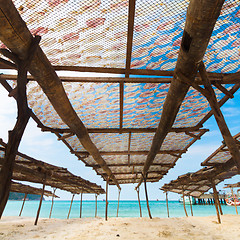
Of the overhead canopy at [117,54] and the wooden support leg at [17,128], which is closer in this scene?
the wooden support leg at [17,128]

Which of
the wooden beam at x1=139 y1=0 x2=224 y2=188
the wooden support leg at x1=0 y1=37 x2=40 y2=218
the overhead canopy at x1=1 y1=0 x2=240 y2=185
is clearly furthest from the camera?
the overhead canopy at x1=1 y1=0 x2=240 y2=185

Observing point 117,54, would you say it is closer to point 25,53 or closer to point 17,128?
point 25,53

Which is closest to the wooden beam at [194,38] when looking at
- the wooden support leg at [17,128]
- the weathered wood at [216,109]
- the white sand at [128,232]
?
the weathered wood at [216,109]

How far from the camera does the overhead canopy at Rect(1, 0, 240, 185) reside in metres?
2.65

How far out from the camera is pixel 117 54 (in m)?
3.29

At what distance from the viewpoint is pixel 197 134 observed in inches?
245

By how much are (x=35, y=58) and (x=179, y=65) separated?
1.89 metres

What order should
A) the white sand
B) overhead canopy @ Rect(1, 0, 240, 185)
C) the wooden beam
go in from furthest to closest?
the white sand
overhead canopy @ Rect(1, 0, 240, 185)
the wooden beam

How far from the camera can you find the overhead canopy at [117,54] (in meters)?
2.65

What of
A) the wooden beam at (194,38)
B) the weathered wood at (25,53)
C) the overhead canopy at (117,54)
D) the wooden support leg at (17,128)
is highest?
the overhead canopy at (117,54)

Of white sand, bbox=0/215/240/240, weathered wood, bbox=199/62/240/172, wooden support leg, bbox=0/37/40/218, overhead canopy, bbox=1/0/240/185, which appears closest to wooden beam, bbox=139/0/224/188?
overhead canopy, bbox=1/0/240/185

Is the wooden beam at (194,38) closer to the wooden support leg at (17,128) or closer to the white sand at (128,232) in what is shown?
the wooden support leg at (17,128)

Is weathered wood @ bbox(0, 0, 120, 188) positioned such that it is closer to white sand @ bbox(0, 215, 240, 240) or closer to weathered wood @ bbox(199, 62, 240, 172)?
weathered wood @ bbox(199, 62, 240, 172)

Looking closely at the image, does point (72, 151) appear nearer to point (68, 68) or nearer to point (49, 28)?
point (68, 68)
